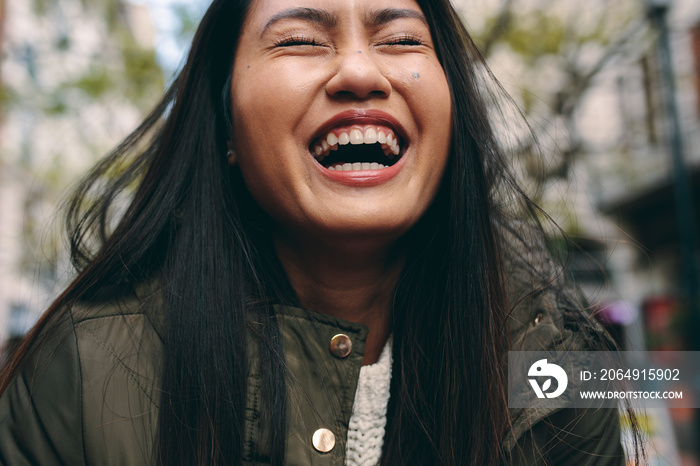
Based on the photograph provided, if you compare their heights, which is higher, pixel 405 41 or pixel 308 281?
pixel 405 41

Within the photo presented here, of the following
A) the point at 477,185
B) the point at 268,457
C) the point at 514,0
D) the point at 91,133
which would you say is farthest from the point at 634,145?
the point at 268,457

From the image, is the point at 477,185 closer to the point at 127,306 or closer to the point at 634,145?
the point at 127,306

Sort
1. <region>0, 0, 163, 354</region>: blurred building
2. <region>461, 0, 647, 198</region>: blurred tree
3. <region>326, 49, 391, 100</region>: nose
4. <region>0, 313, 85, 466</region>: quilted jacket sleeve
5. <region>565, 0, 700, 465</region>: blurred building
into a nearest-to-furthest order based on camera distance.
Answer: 1. <region>0, 313, 85, 466</region>: quilted jacket sleeve
2. <region>326, 49, 391, 100</region>: nose
3. <region>0, 0, 163, 354</region>: blurred building
4. <region>461, 0, 647, 198</region>: blurred tree
5. <region>565, 0, 700, 465</region>: blurred building

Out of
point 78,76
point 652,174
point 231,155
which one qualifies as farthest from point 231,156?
point 652,174

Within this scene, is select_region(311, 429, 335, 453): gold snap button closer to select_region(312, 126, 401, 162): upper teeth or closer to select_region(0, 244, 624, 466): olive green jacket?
select_region(0, 244, 624, 466): olive green jacket

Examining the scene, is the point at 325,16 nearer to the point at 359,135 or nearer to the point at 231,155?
the point at 359,135

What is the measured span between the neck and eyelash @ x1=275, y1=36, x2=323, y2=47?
0.63 metres

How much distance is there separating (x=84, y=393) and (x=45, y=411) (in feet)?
0.35

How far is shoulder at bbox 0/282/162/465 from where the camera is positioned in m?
1.38

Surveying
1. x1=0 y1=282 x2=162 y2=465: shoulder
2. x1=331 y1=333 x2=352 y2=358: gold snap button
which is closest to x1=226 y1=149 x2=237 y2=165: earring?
x1=0 y1=282 x2=162 y2=465: shoulder

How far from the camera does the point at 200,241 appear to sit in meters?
1.64

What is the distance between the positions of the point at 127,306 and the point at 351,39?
1.04m

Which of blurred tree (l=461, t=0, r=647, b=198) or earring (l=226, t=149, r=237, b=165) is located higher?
blurred tree (l=461, t=0, r=647, b=198)

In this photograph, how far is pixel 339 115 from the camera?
1559mm
